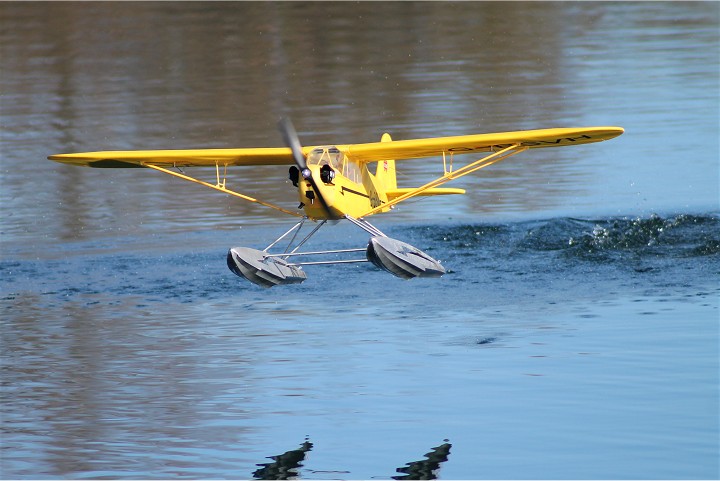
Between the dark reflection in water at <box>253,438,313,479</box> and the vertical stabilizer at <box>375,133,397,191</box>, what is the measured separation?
713cm

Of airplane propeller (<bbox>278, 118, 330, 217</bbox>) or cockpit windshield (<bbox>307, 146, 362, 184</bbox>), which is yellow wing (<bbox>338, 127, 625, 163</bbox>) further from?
airplane propeller (<bbox>278, 118, 330, 217</bbox>)

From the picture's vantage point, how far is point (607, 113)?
27.7 m

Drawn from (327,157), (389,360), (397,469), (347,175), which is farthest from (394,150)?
(397,469)

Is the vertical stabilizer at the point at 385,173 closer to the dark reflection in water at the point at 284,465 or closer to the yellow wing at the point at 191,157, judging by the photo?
the yellow wing at the point at 191,157

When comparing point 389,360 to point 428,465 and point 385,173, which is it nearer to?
point 428,465

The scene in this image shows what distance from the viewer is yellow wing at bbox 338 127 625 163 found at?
14846mm

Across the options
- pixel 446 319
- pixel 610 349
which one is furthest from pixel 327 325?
pixel 610 349

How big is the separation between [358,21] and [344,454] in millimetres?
40366

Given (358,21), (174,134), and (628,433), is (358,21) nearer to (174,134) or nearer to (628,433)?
(174,134)

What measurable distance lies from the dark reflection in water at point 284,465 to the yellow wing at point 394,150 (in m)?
5.14

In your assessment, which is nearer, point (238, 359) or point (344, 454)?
point (344, 454)

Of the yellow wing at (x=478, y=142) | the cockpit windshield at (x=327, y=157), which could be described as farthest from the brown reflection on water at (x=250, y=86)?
the cockpit windshield at (x=327, y=157)

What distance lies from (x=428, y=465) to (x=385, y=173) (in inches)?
321

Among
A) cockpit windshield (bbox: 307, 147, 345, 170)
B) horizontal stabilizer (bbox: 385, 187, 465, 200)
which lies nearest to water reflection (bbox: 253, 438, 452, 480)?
cockpit windshield (bbox: 307, 147, 345, 170)
